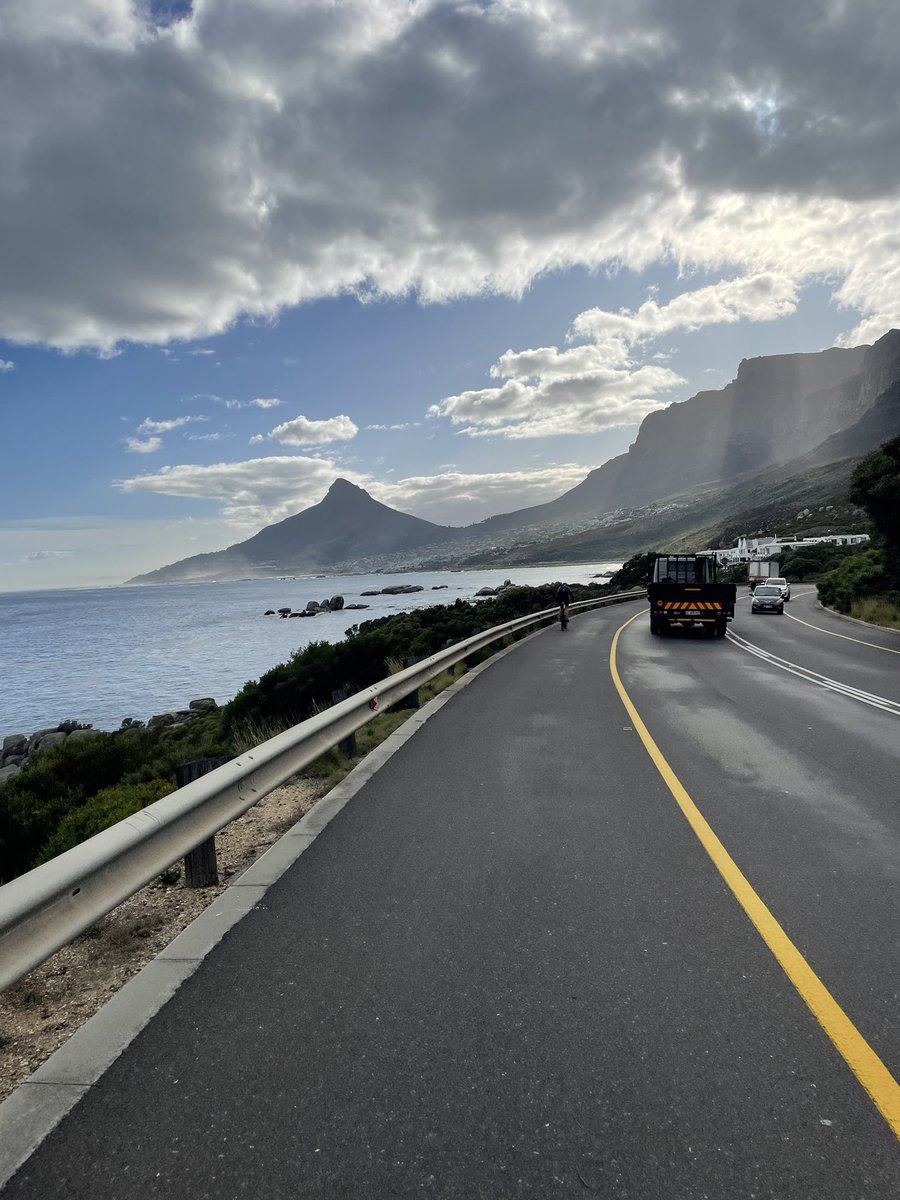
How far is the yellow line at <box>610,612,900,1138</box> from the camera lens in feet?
7.92

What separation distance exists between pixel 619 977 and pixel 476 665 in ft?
42.8

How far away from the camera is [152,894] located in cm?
440

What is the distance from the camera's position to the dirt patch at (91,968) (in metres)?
2.85

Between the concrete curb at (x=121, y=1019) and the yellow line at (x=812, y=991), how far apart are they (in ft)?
9.19

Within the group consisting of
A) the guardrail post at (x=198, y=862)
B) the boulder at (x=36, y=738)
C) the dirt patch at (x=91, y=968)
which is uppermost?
the guardrail post at (x=198, y=862)

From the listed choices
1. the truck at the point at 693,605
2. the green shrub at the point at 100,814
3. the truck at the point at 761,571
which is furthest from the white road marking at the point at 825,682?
the truck at the point at 761,571

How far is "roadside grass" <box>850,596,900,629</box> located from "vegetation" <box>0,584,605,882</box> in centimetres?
1411

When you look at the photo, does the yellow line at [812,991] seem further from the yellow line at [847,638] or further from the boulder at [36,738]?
the boulder at [36,738]

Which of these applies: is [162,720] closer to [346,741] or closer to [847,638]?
[346,741]

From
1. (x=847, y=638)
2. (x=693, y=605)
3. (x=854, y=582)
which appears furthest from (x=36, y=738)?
(x=854, y=582)

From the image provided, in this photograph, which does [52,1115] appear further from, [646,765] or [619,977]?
[646,765]

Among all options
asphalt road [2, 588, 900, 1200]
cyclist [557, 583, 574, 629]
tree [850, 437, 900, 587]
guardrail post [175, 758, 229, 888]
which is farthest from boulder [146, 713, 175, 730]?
tree [850, 437, 900, 587]

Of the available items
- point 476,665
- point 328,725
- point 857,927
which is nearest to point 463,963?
point 857,927

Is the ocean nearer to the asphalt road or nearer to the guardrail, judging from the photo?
the guardrail
